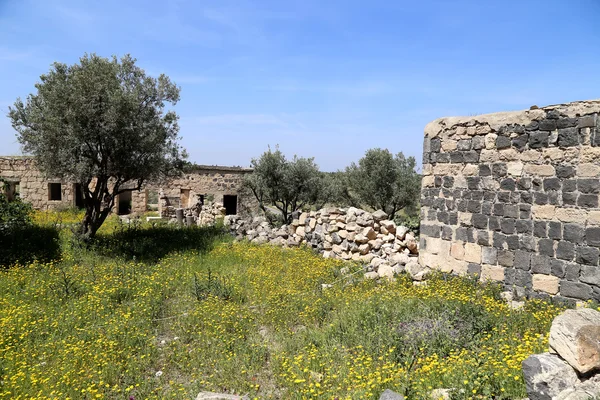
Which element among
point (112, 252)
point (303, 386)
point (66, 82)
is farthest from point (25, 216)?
point (303, 386)

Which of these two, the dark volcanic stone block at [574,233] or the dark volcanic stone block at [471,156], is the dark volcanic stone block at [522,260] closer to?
the dark volcanic stone block at [574,233]

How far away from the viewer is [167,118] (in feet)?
41.0

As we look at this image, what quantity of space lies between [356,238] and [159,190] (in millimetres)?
13703

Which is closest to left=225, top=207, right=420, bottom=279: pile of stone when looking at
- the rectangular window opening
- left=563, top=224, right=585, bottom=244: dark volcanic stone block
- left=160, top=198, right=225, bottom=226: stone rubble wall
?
left=563, top=224, right=585, bottom=244: dark volcanic stone block

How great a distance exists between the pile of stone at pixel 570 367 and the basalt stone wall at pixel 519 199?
3113mm

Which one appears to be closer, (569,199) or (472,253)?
(569,199)

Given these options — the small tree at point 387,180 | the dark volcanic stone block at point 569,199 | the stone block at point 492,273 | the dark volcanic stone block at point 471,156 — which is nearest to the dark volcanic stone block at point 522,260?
the stone block at point 492,273

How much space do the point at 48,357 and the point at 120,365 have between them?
3.65 feet

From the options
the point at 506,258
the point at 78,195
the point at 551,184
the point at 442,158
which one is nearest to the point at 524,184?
the point at 551,184

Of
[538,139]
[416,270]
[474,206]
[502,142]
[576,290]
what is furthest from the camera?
[416,270]

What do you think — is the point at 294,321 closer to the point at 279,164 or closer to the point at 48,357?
the point at 48,357

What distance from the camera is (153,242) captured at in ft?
39.9

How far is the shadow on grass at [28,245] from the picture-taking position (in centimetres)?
986

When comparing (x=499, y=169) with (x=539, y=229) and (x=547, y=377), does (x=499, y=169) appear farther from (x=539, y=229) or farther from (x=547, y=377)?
(x=547, y=377)
